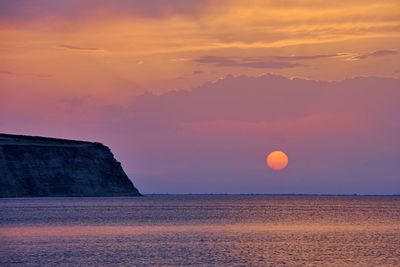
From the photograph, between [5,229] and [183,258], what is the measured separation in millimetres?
42774

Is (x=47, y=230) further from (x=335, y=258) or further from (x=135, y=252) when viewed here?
(x=335, y=258)

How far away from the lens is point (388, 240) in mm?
89500

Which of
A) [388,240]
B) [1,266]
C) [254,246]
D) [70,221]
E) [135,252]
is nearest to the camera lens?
[1,266]

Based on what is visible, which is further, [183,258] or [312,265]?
[183,258]

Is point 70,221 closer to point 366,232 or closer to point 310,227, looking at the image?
point 310,227

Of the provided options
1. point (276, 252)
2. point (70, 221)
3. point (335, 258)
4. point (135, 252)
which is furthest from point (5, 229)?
point (335, 258)

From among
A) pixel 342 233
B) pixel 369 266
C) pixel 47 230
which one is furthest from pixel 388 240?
pixel 47 230

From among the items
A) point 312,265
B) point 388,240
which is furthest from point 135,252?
point 388,240

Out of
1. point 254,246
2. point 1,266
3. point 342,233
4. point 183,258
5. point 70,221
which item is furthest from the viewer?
point 70,221

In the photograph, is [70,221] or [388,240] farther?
[70,221]

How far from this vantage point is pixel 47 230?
102 metres

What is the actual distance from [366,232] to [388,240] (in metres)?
14.8

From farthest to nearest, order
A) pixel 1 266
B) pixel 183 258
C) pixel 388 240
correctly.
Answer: pixel 388 240 → pixel 183 258 → pixel 1 266

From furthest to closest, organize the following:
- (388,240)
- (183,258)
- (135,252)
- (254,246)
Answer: (388,240)
(254,246)
(135,252)
(183,258)
